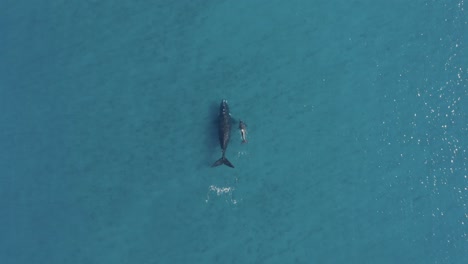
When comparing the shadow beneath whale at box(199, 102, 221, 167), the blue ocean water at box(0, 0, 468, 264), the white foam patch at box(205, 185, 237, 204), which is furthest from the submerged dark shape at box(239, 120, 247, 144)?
the white foam patch at box(205, 185, 237, 204)

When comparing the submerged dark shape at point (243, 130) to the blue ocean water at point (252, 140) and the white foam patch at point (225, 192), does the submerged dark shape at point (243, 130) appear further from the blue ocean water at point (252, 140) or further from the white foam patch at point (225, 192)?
the white foam patch at point (225, 192)

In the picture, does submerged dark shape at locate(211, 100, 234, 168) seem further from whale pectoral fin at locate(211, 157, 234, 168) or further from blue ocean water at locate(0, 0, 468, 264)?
blue ocean water at locate(0, 0, 468, 264)

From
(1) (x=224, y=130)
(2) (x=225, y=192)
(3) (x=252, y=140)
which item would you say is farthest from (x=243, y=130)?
(2) (x=225, y=192)

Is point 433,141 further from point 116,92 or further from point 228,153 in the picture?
point 116,92

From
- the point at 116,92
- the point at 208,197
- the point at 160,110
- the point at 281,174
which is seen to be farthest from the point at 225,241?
the point at 116,92

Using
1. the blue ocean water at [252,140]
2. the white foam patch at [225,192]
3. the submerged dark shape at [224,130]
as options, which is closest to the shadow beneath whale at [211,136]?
the blue ocean water at [252,140]

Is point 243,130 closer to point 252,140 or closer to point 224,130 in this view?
point 252,140
